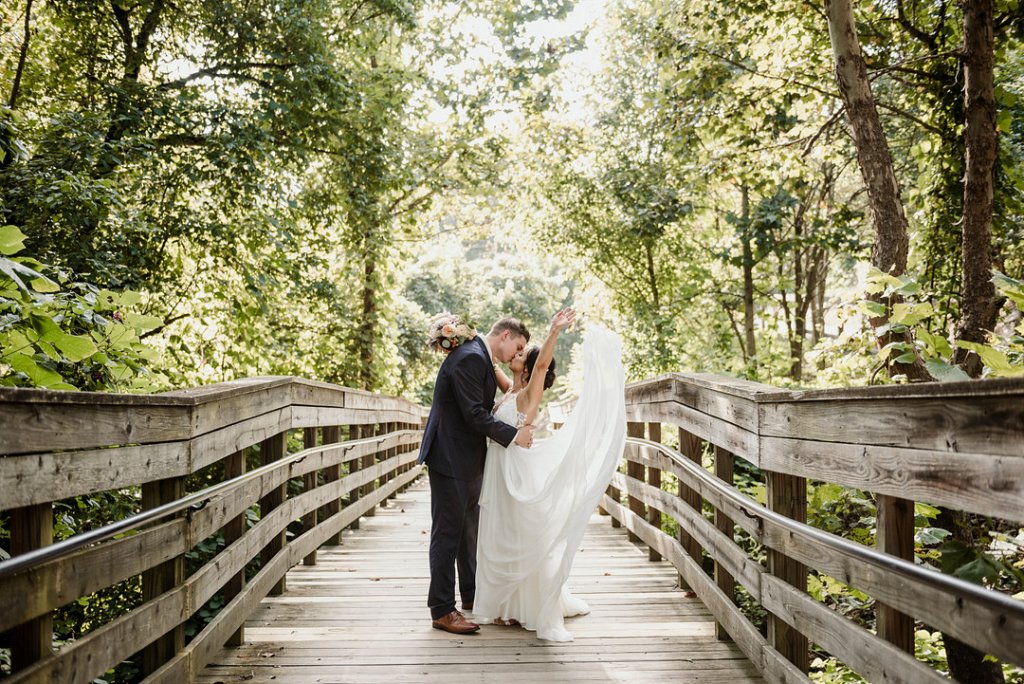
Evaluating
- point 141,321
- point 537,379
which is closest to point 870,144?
point 537,379

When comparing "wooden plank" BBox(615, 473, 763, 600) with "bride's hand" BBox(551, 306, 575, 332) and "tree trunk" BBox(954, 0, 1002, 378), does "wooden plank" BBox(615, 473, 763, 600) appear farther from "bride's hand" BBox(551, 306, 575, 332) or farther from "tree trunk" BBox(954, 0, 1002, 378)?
"tree trunk" BBox(954, 0, 1002, 378)

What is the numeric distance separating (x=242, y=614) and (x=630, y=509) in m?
3.99

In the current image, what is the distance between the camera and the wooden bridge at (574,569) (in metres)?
2.01

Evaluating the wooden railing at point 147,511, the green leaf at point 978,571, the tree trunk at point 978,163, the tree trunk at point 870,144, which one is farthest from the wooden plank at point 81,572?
the tree trunk at point 870,144

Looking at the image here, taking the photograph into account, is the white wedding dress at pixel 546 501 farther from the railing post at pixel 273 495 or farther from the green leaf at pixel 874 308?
the green leaf at pixel 874 308

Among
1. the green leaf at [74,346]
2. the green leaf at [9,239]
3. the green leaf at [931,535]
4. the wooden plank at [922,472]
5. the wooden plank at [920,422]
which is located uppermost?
the green leaf at [9,239]

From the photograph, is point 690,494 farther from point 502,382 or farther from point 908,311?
point 908,311

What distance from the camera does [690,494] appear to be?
15.9 feet

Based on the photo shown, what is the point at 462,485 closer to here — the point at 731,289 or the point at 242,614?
the point at 242,614

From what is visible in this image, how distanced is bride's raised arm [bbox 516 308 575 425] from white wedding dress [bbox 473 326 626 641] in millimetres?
71

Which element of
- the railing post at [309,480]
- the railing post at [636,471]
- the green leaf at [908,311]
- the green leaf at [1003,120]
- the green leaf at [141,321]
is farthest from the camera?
the railing post at [636,471]

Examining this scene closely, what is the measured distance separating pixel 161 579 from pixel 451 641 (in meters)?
1.65

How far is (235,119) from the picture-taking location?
30.5ft

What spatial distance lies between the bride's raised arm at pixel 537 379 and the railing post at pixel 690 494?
941 millimetres
